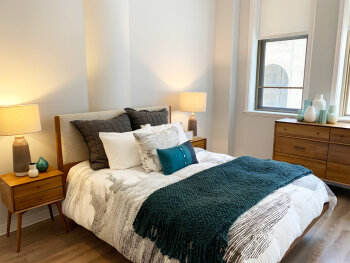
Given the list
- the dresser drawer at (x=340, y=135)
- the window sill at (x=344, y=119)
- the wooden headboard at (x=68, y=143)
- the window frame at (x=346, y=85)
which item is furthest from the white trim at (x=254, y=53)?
the wooden headboard at (x=68, y=143)

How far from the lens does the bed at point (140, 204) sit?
1555 mm

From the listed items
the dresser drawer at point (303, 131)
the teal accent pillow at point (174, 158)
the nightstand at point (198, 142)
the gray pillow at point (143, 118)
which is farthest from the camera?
the nightstand at point (198, 142)

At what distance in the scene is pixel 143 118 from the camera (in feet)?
9.82

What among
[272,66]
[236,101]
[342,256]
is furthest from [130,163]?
[272,66]

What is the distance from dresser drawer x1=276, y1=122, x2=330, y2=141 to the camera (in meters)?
3.28

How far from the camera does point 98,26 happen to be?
2854 mm

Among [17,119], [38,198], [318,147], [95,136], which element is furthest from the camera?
[318,147]

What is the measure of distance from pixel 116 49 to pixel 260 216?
231 cm

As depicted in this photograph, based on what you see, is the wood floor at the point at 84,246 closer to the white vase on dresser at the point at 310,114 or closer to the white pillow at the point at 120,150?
the white pillow at the point at 120,150

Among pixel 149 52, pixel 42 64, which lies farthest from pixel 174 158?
pixel 149 52

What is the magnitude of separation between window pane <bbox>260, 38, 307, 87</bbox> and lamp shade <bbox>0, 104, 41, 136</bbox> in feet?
11.5

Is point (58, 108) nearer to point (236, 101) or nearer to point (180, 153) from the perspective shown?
point (180, 153)

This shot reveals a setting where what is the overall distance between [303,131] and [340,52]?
1109 millimetres

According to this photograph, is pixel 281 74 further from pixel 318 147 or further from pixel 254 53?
pixel 318 147
